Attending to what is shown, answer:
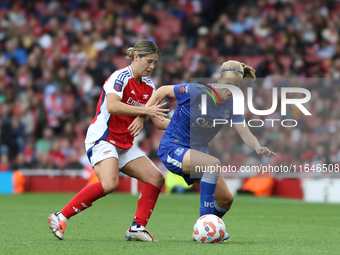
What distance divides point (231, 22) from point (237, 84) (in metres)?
11.5

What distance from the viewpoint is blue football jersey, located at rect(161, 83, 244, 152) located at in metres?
5.46

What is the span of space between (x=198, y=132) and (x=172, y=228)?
1684 millimetres

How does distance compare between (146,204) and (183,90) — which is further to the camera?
(146,204)

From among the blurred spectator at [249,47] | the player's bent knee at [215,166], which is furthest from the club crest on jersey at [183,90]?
the blurred spectator at [249,47]

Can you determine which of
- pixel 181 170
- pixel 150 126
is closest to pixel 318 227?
pixel 181 170

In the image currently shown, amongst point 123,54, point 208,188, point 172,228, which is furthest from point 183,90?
point 123,54

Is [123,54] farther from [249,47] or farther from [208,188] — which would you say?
[208,188]

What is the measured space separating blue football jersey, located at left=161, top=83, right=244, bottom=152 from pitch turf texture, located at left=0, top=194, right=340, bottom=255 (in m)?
0.93

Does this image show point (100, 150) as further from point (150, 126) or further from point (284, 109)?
point (150, 126)

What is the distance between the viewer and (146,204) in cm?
565

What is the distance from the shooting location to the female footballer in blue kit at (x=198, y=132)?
17.5 feet

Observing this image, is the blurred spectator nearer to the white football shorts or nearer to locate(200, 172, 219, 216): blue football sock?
the white football shorts

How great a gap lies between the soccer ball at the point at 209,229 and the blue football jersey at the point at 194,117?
2.41 feet

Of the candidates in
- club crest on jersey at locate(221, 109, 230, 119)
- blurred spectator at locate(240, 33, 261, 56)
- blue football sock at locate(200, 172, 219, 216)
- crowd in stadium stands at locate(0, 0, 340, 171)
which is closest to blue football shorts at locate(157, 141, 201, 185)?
blue football sock at locate(200, 172, 219, 216)
